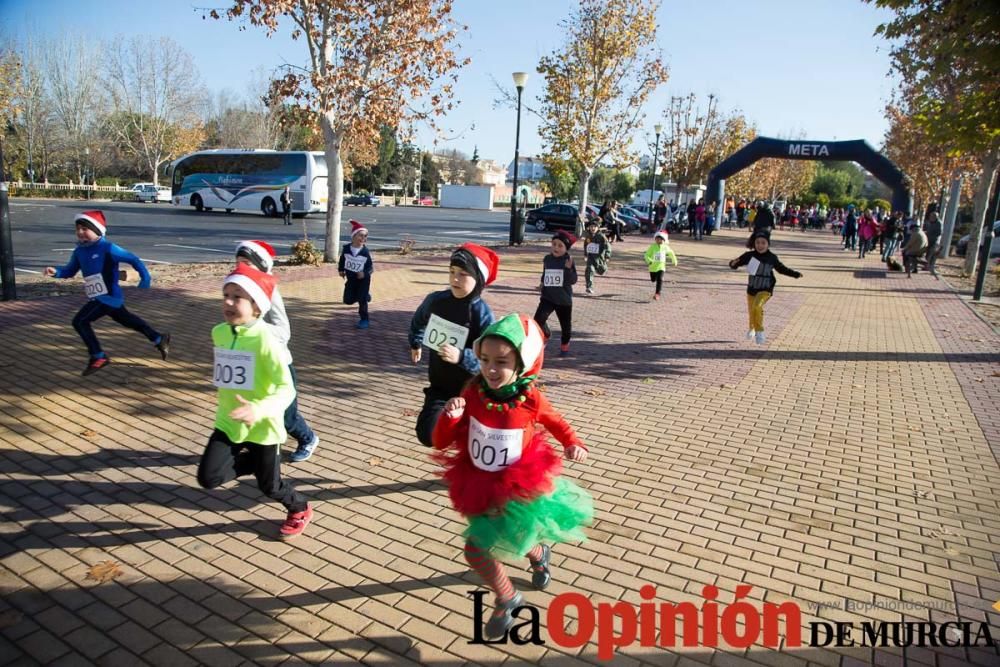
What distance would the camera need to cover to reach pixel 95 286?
6.54 m

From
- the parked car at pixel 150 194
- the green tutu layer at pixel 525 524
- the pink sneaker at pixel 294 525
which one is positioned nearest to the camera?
the green tutu layer at pixel 525 524

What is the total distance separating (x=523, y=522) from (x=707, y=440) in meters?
3.54

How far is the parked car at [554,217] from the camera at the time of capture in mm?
34500

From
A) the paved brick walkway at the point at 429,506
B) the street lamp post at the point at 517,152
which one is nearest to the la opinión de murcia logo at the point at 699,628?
the paved brick walkway at the point at 429,506

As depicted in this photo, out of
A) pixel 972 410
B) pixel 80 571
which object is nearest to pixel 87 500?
pixel 80 571

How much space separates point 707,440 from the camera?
593 centimetres

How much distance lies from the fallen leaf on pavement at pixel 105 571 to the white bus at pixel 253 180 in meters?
33.1

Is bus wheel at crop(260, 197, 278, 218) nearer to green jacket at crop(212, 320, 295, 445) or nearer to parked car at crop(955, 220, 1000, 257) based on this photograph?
parked car at crop(955, 220, 1000, 257)

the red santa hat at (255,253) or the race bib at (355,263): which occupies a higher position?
the red santa hat at (255,253)

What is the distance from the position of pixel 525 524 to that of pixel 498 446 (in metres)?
0.37

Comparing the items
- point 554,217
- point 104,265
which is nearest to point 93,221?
point 104,265

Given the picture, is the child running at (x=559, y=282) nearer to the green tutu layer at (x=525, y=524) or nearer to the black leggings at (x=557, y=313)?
the black leggings at (x=557, y=313)

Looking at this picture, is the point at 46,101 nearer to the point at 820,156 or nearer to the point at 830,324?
the point at 820,156

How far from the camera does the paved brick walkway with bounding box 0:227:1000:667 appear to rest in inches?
123
